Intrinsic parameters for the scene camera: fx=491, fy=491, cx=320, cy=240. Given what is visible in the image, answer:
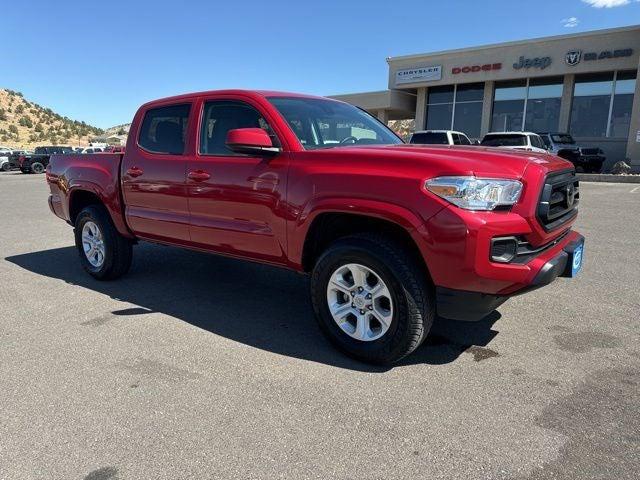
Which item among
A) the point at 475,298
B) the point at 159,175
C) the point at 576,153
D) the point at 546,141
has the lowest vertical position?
the point at 475,298

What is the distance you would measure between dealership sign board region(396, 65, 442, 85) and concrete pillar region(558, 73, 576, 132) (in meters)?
7.09

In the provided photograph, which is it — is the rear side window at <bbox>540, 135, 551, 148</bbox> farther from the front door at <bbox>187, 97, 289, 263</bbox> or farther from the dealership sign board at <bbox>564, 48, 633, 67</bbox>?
the front door at <bbox>187, 97, 289, 263</bbox>

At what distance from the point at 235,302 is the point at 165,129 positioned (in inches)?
72.7

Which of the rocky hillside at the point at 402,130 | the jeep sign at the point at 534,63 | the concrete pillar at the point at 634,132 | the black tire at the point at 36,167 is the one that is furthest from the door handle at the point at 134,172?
the black tire at the point at 36,167

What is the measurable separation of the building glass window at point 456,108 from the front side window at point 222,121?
27.0 meters

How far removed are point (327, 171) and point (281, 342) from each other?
1.38 m

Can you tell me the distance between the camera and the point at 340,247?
343 cm

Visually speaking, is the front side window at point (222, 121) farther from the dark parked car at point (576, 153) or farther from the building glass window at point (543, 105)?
the building glass window at point (543, 105)

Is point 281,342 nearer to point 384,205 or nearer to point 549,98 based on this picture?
point 384,205

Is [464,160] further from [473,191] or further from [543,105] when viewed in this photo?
[543,105]

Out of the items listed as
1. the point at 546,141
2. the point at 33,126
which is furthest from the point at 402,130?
the point at 33,126

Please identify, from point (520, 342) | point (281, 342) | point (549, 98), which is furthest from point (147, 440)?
point (549, 98)

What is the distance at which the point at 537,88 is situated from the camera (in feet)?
87.5

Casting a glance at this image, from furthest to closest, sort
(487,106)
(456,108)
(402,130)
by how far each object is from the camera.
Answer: (402,130), (456,108), (487,106)
